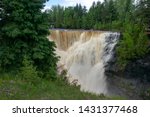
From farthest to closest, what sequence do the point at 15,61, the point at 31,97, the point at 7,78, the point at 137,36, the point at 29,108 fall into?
the point at 137,36 < the point at 15,61 < the point at 7,78 < the point at 31,97 < the point at 29,108

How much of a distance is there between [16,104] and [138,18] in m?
35.7

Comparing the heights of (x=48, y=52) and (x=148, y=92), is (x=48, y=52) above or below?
above

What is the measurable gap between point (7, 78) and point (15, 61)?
6.84 ft

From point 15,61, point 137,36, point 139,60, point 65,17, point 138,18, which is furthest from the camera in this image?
point 65,17

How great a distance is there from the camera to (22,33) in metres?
17.3

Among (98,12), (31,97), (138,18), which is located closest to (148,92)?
(138,18)

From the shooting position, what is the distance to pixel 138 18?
144ft

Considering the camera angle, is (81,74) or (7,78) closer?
(7,78)

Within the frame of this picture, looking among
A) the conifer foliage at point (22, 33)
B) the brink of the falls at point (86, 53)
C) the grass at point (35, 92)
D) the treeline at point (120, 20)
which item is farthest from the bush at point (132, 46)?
the grass at point (35, 92)

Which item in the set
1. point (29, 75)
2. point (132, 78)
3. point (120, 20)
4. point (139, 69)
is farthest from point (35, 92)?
point (120, 20)

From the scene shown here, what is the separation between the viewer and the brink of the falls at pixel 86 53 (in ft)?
120

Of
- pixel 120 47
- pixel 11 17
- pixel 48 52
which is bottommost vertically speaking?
pixel 120 47

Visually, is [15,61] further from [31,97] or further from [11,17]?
[31,97]

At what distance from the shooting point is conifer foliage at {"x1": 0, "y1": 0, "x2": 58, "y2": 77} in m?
17.3
